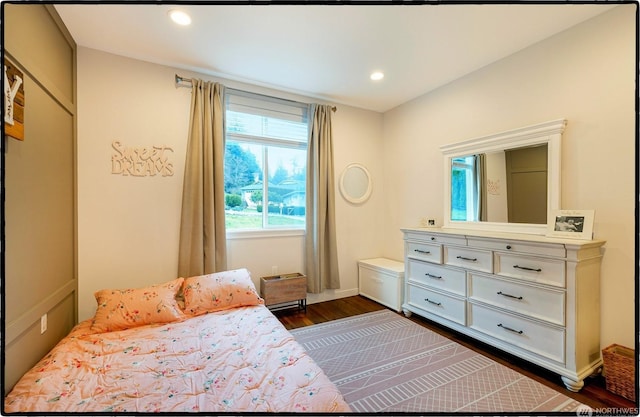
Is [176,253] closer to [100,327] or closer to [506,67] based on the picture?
[100,327]

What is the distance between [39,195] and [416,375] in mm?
2828

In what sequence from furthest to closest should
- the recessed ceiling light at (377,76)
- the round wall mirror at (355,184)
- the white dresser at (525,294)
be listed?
the round wall mirror at (355,184) → the recessed ceiling light at (377,76) → the white dresser at (525,294)

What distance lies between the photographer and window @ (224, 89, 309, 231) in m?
3.10

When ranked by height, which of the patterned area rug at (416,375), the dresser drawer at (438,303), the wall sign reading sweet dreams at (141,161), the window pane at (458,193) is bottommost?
the patterned area rug at (416,375)

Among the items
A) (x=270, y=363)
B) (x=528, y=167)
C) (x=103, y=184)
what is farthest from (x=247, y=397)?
(x=528, y=167)

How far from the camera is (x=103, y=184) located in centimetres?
246

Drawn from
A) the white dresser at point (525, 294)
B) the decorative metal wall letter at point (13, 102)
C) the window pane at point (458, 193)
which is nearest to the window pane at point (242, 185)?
the decorative metal wall letter at point (13, 102)

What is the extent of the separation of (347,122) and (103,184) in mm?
2855

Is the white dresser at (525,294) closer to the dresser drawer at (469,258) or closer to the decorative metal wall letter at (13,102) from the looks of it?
the dresser drawer at (469,258)

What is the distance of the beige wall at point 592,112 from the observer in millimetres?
1892

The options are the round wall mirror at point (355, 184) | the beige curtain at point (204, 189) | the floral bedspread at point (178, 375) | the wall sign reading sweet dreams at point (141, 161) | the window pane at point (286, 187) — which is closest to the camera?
the floral bedspread at point (178, 375)

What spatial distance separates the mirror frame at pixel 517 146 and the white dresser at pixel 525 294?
1.04 feet

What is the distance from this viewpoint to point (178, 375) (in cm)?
143

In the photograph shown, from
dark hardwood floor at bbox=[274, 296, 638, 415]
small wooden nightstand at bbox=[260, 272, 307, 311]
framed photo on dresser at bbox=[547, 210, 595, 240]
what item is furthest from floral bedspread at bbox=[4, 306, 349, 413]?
framed photo on dresser at bbox=[547, 210, 595, 240]
